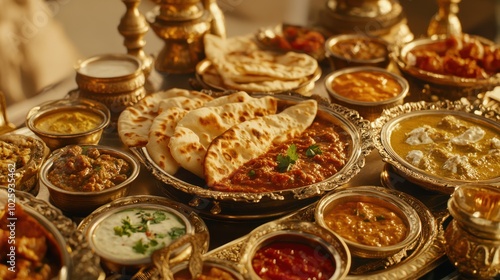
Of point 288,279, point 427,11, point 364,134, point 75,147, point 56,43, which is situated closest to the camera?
point 288,279

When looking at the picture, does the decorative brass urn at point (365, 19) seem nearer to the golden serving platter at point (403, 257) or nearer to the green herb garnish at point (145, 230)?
the golden serving platter at point (403, 257)

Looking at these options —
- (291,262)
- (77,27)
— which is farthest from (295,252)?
(77,27)

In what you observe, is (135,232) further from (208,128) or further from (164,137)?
(208,128)

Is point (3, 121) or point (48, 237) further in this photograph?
point (3, 121)

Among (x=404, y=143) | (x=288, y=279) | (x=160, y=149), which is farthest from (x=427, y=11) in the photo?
(x=288, y=279)

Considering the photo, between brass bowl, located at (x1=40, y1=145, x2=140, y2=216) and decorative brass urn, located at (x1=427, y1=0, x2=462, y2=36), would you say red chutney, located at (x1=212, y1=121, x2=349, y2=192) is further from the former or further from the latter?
decorative brass urn, located at (x1=427, y1=0, x2=462, y2=36)

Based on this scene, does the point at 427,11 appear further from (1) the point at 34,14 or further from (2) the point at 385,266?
(2) the point at 385,266
